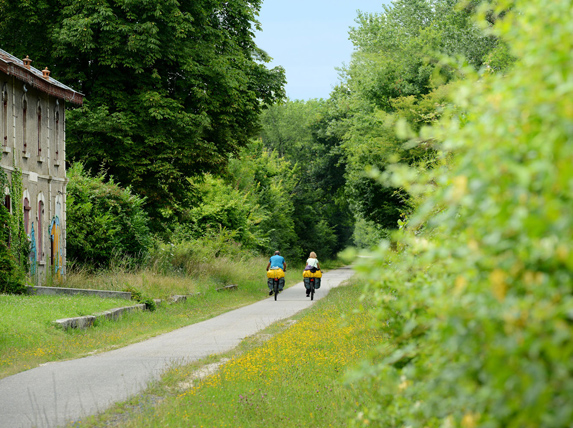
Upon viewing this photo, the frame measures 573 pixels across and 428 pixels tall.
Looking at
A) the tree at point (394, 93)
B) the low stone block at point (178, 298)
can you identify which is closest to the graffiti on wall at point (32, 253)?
the low stone block at point (178, 298)

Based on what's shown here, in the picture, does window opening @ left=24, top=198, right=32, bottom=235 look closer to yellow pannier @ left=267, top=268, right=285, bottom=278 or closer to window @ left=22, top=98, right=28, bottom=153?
window @ left=22, top=98, right=28, bottom=153

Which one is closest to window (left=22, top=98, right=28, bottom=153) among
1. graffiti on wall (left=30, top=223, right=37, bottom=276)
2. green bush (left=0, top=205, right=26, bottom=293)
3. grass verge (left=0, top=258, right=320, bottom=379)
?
graffiti on wall (left=30, top=223, right=37, bottom=276)

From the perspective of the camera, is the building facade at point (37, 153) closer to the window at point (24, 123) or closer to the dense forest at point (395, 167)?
the window at point (24, 123)

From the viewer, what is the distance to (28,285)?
1939cm

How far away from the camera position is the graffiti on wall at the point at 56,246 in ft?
75.9

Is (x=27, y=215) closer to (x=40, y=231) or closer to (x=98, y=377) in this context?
(x=40, y=231)

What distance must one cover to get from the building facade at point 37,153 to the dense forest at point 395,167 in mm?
1156

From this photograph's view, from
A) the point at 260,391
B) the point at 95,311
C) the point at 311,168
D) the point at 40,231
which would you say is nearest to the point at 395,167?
the point at 260,391

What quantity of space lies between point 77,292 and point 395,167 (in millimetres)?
18210

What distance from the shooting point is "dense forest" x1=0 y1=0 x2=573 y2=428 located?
7.07 ft

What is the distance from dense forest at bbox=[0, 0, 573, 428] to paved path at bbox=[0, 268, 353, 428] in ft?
12.6

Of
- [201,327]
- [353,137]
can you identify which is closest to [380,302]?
[201,327]

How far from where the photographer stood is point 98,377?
1029 cm

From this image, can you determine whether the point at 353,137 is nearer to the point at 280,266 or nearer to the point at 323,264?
the point at 280,266
